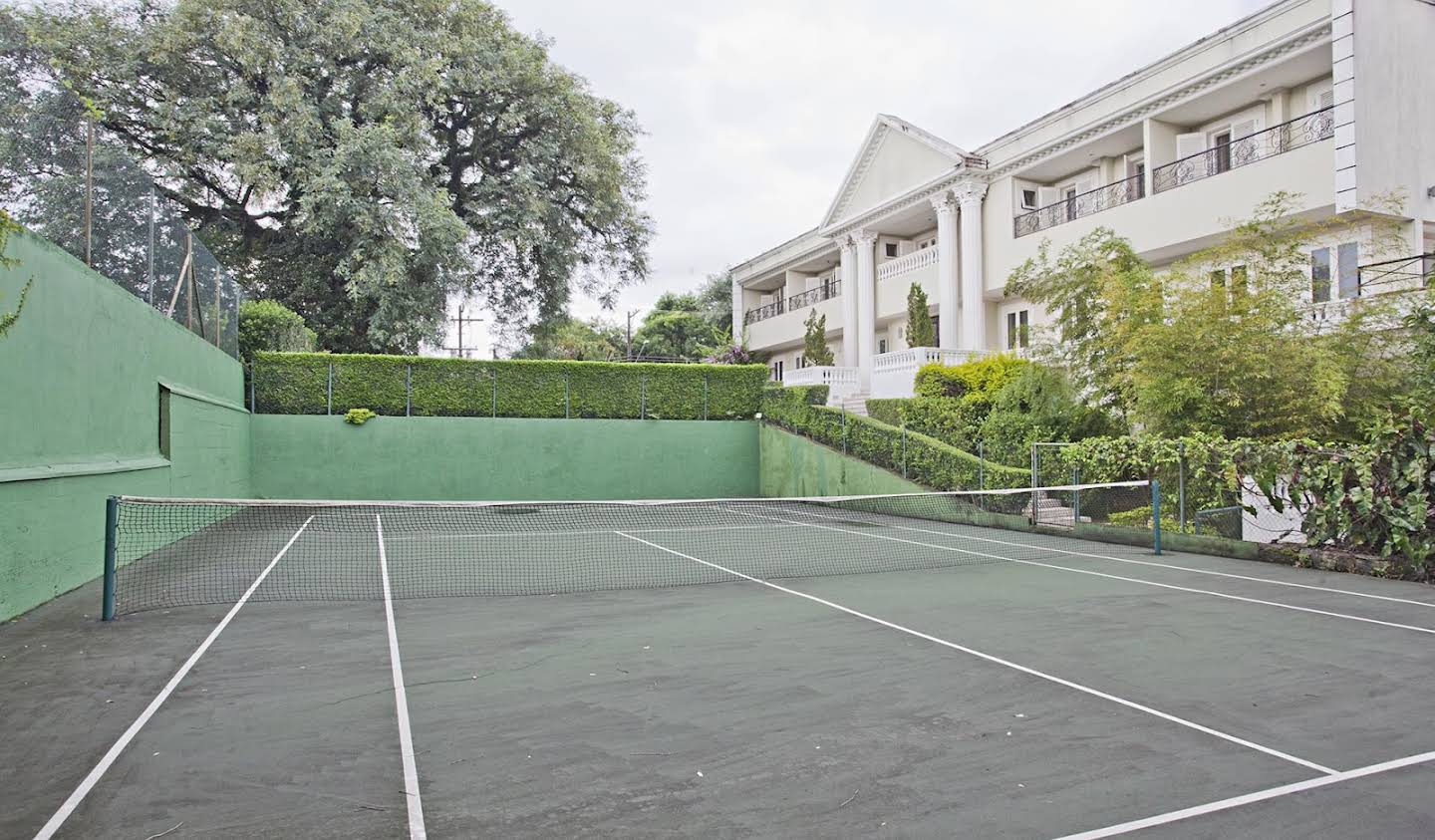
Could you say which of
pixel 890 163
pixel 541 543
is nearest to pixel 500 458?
pixel 541 543

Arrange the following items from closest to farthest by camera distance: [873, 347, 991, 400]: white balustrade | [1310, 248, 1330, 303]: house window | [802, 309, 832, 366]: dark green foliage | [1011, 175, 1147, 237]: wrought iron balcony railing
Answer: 1. [1310, 248, 1330, 303]: house window
2. [1011, 175, 1147, 237]: wrought iron balcony railing
3. [873, 347, 991, 400]: white balustrade
4. [802, 309, 832, 366]: dark green foliage

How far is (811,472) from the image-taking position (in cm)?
2544

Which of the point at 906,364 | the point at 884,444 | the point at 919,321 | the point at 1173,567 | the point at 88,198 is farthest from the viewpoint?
the point at 919,321

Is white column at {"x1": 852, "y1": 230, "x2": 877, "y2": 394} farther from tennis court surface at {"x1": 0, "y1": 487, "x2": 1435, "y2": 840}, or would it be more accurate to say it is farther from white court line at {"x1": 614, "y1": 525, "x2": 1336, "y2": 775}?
white court line at {"x1": 614, "y1": 525, "x2": 1336, "y2": 775}

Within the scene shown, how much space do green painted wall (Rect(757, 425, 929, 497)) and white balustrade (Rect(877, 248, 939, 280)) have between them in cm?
809

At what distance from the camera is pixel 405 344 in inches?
1059

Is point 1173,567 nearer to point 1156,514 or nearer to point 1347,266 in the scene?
point 1156,514

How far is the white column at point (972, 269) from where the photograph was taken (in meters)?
26.8

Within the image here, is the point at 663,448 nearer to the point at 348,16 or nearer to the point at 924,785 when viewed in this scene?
the point at 348,16

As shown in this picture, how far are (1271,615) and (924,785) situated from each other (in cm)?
617

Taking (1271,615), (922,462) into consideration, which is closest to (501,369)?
(922,462)

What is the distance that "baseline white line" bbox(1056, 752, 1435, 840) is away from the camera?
145 inches

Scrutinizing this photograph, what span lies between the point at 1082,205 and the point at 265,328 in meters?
23.3

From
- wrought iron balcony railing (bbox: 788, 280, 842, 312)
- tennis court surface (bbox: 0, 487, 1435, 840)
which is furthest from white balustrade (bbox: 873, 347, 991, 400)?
tennis court surface (bbox: 0, 487, 1435, 840)
